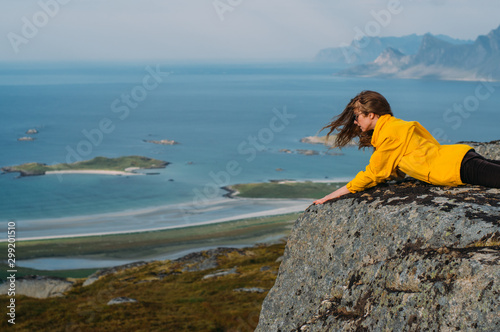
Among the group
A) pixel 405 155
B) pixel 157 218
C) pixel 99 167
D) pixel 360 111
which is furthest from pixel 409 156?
pixel 99 167

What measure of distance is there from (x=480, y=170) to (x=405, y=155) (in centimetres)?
125

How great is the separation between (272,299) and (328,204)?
2.19 m

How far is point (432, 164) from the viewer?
8.29 metres

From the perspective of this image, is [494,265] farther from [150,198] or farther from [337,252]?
[150,198]

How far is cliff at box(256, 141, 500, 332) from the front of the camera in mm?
5488

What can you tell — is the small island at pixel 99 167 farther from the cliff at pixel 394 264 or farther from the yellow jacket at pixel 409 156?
the yellow jacket at pixel 409 156

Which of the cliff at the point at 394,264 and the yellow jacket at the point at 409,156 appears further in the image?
the yellow jacket at the point at 409,156

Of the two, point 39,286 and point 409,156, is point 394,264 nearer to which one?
point 409,156

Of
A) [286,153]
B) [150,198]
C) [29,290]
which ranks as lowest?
[29,290]

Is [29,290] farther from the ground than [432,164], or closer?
closer

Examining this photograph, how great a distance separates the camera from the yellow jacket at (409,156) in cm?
820

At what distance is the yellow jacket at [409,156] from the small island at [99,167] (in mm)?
145240

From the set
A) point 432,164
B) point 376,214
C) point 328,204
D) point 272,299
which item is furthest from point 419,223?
point 272,299

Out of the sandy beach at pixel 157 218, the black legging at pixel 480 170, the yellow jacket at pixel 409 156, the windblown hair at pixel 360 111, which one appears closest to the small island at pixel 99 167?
the sandy beach at pixel 157 218
